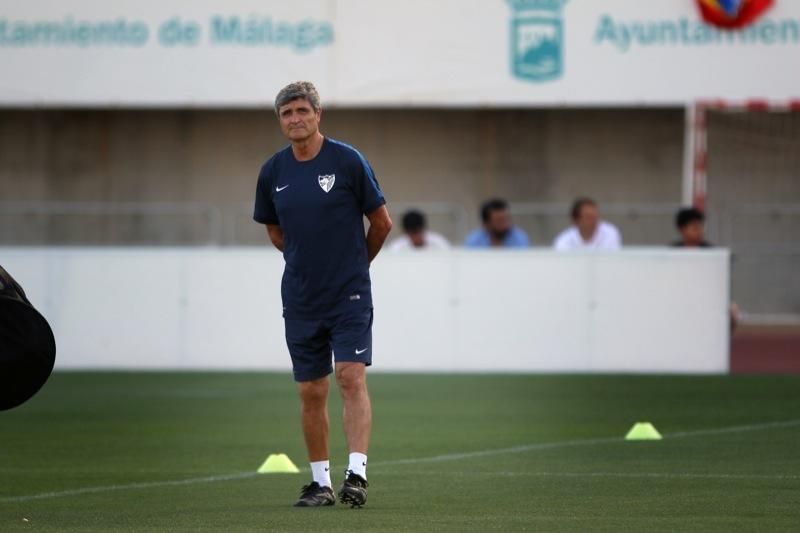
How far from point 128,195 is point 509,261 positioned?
35.2ft

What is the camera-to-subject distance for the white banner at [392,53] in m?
27.1

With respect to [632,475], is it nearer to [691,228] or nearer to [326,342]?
[326,342]

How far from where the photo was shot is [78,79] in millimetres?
27750

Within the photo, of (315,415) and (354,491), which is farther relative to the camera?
(315,415)

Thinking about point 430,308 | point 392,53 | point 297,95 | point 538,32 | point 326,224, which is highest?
point 538,32

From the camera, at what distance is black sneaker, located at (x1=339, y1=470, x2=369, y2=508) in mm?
9508

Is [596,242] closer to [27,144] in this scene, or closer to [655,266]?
[655,266]

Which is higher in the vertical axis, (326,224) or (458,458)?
(326,224)

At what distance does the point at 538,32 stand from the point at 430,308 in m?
7.62

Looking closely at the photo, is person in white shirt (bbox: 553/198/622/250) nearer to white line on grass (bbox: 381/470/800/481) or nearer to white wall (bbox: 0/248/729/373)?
white wall (bbox: 0/248/729/373)

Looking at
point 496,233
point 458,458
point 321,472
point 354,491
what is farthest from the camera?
point 496,233

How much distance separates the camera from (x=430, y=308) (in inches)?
819

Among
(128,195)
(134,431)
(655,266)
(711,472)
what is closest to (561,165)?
(128,195)

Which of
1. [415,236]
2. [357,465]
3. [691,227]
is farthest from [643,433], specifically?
[415,236]
